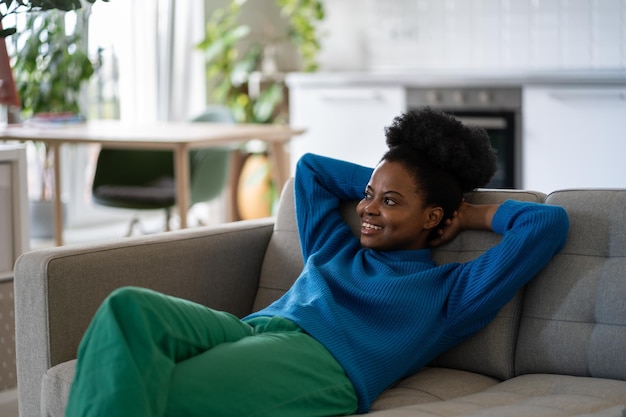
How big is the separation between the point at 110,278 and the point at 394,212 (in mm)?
676

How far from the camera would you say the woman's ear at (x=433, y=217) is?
2.25 metres

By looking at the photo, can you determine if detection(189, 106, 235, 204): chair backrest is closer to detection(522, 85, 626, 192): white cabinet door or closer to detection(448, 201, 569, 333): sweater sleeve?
detection(522, 85, 626, 192): white cabinet door

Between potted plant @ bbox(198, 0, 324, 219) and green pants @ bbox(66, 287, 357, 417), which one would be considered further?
potted plant @ bbox(198, 0, 324, 219)

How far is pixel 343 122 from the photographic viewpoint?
18.9ft

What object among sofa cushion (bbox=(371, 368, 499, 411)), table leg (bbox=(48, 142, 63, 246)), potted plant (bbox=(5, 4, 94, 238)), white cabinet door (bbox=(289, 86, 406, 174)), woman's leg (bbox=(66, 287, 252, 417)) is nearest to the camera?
woman's leg (bbox=(66, 287, 252, 417))

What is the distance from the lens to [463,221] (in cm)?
229

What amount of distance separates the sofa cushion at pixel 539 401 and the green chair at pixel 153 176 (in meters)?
3.02

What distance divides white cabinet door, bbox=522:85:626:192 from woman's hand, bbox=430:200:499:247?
285 centimetres

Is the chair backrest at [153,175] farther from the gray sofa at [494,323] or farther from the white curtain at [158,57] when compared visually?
the gray sofa at [494,323]

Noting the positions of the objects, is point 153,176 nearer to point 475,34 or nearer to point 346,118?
point 346,118

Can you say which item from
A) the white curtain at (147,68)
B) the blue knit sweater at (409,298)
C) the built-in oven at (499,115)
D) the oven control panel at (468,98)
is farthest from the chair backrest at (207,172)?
the blue knit sweater at (409,298)

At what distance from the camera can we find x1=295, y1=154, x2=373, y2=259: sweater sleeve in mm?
2412

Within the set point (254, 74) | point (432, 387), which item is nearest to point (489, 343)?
point (432, 387)

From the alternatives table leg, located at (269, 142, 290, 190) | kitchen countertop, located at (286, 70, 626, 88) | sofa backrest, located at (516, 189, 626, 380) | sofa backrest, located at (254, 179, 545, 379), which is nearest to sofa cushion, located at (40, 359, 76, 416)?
sofa backrest, located at (254, 179, 545, 379)
